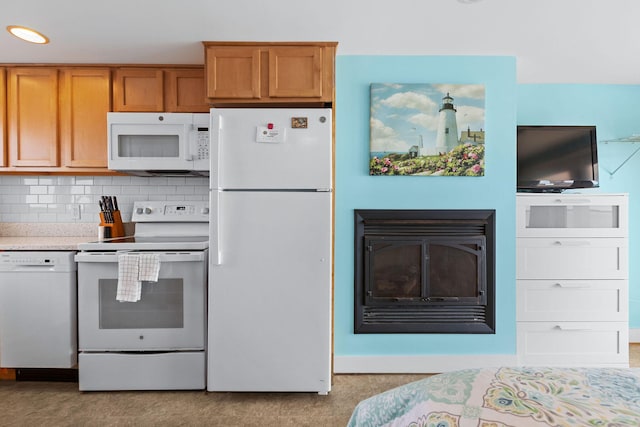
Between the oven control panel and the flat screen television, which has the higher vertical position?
the flat screen television

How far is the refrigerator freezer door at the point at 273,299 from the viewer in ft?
8.16

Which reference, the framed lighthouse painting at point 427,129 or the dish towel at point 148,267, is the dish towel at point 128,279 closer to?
the dish towel at point 148,267

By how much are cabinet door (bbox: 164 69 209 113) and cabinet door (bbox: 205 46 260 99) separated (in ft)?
1.36

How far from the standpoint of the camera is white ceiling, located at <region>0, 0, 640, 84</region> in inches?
85.7

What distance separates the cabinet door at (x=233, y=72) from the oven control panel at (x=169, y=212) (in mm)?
967

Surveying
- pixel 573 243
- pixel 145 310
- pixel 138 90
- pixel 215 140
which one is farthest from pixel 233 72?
pixel 573 243

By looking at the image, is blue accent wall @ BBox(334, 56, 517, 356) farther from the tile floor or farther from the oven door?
the oven door

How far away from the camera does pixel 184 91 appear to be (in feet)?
9.87

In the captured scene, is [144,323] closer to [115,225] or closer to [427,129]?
[115,225]

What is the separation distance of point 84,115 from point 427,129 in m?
2.58

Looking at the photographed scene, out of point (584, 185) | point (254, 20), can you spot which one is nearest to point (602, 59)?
point (584, 185)

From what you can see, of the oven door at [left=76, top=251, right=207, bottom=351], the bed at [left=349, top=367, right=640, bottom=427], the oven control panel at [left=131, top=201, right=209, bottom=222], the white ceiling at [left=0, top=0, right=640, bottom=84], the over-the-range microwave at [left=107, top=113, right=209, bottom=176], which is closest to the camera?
the bed at [left=349, top=367, right=640, bottom=427]

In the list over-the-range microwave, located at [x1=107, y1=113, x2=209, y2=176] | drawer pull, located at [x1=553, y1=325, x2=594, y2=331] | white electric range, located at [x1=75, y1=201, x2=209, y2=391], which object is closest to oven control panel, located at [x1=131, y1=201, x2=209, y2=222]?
over-the-range microwave, located at [x1=107, y1=113, x2=209, y2=176]

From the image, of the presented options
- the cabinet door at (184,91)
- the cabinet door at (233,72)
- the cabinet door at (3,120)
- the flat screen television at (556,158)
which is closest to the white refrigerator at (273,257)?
the cabinet door at (233,72)
